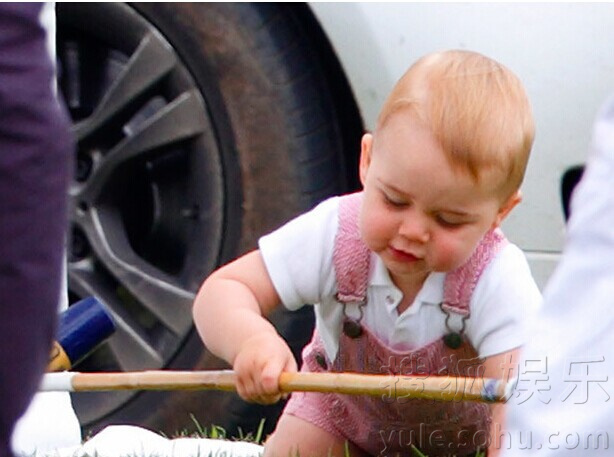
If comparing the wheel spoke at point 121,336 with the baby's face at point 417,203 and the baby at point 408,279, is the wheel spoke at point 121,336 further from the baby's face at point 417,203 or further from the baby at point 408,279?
the baby's face at point 417,203

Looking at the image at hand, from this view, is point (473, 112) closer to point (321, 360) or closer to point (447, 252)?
point (447, 252)

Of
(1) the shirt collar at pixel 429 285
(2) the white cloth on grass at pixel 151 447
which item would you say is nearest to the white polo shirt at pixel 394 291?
Answer: (1) the shirt collar at pixel 429 285

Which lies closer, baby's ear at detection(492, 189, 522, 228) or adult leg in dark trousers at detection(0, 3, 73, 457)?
adult leg in dark trousers at detection(0, 3, 73, 457)

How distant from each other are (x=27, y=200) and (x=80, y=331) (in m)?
1.47

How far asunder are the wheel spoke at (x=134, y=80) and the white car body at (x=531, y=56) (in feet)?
1.24

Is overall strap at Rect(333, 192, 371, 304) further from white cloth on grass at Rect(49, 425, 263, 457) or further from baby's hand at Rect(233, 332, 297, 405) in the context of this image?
white cloth on grass at Rect(49, 425, 263, 457)

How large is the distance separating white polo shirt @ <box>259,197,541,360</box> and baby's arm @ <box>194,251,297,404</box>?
4cm

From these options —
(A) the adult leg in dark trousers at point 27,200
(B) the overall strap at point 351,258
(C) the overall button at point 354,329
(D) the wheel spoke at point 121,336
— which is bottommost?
(D) the wheel spoke at point 121,336

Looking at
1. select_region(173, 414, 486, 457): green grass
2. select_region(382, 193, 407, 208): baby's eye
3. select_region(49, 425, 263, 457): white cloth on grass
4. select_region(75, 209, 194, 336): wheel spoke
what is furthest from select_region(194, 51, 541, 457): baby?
select_region(75, 209, 194, 336): wheel spoke

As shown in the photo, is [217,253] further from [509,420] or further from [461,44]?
[509,420]

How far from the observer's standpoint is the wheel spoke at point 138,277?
4043 mm

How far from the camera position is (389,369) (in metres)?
3.30

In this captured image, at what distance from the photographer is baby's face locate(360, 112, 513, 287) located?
2.96m

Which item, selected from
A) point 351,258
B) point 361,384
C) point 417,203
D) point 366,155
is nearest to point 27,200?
point 361,384
